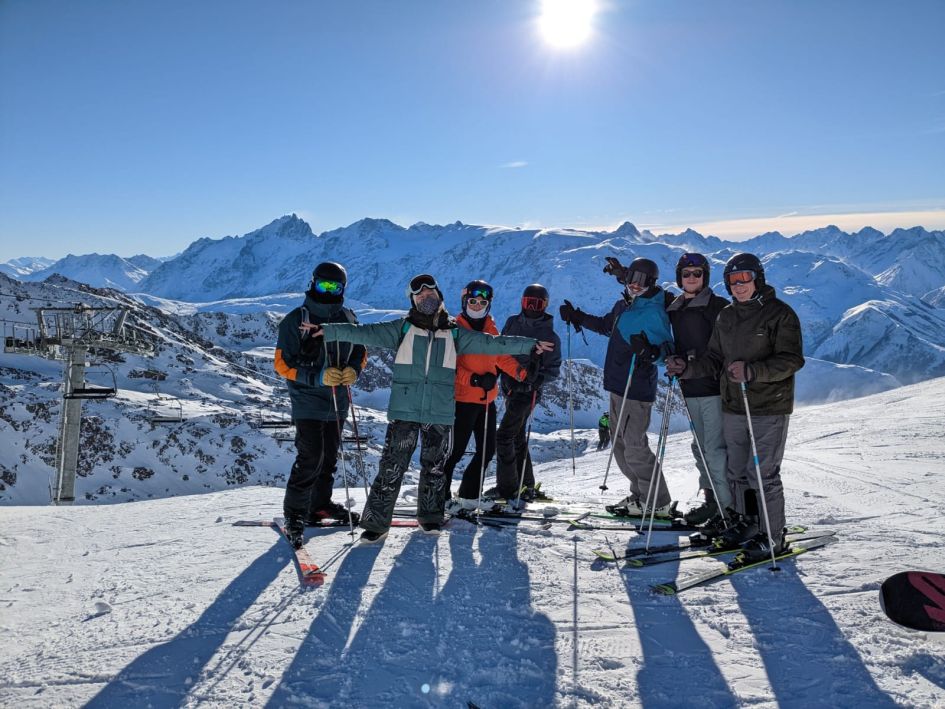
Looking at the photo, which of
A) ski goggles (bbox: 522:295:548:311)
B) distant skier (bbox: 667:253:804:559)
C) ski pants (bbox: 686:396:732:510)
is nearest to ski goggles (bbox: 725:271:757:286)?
distant skier (bbox: 667:253:804:559)

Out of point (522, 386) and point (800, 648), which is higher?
point (522, 386)

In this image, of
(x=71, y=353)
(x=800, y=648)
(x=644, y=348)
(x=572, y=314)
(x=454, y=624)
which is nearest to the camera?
(x=800, y=648)

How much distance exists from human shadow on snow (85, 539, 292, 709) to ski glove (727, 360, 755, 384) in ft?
14.3

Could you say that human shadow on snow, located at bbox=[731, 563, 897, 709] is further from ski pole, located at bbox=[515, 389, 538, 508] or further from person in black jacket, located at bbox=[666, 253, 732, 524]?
ski pole, located at bbox=[515, 389, 538, 508]

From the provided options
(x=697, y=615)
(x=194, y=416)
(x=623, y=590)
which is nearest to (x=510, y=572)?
(x=623, y=590)

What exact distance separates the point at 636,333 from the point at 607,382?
1048 millimetres

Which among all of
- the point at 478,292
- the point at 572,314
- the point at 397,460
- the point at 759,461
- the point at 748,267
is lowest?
the point at 397,460

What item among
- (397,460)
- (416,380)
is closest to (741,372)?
(416,380)

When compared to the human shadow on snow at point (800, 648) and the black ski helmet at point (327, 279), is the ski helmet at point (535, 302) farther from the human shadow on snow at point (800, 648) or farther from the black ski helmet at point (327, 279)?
the human shadow on snow at point (800, 648)

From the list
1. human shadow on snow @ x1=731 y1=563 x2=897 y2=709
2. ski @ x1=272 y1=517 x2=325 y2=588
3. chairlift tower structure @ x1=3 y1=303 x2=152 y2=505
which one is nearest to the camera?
human shadow on snow @ x1=731 y1=563 x2=897 y2=709

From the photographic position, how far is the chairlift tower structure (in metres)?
20.8

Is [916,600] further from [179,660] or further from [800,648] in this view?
[179,660]

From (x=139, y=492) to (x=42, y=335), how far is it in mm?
8668

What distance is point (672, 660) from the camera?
3.62m
